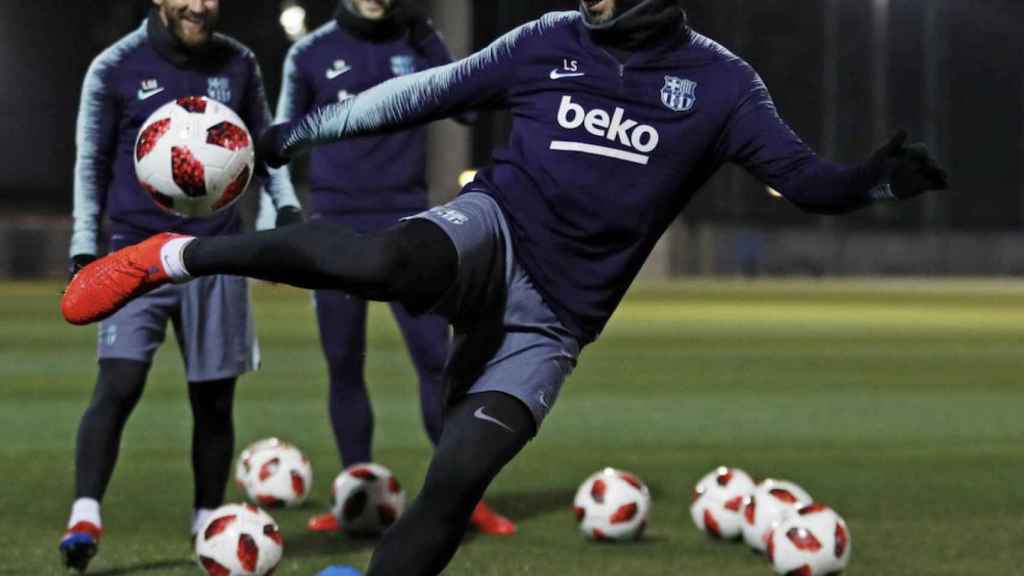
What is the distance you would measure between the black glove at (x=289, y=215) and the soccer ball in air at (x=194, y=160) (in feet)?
2.49

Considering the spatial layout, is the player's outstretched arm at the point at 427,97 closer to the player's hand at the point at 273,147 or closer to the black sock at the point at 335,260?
the player's hand at the point at 273,147

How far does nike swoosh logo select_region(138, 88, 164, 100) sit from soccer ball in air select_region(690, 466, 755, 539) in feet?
9.68

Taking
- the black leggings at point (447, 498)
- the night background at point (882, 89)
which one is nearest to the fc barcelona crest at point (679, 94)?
the black leggings at point (447, 498)

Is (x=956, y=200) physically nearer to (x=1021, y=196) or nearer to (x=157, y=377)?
(x=1021, y=196)

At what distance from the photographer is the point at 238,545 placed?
566 cm

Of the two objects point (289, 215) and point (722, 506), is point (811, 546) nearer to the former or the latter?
point (722, 506)

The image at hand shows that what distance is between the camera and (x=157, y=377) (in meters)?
15.3

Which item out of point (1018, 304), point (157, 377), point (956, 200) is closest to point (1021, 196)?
point (956, 200)

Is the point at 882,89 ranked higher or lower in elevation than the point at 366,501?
lower

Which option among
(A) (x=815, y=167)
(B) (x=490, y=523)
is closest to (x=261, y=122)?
(B) (x=490, y=523)

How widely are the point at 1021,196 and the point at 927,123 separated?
4.83 meters

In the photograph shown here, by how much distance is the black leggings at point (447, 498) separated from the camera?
14.6 feet

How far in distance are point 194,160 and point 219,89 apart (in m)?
1.05

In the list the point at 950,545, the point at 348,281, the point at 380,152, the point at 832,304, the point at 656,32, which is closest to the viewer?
the point at 348,281
